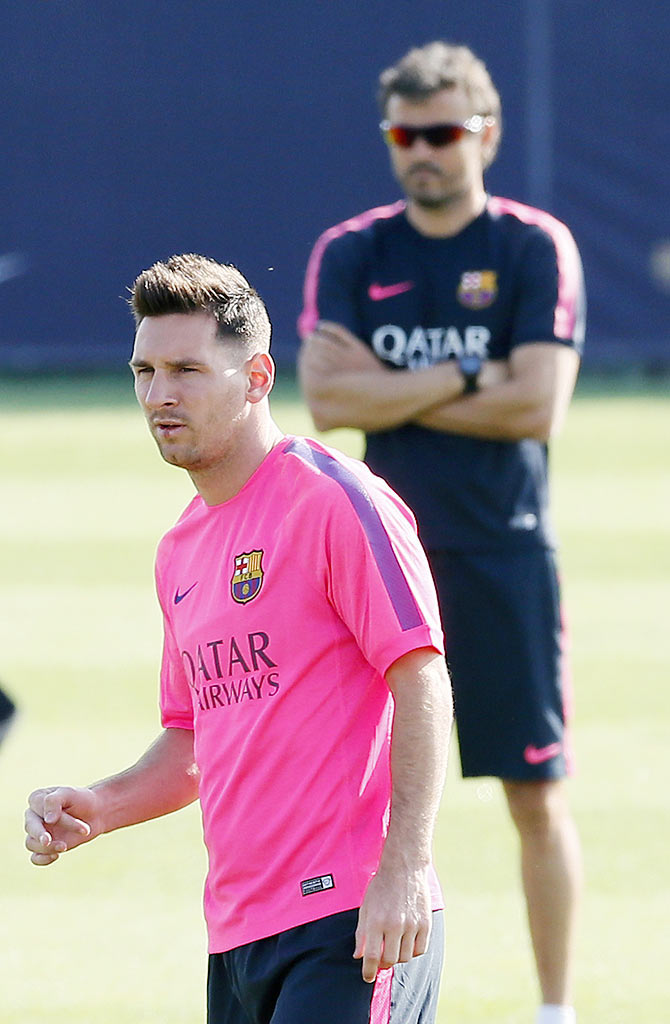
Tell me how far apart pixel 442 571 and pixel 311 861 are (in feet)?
6.74

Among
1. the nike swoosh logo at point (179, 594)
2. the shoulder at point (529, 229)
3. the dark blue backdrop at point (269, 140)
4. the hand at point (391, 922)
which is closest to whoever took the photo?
the hand at point (391, 922)

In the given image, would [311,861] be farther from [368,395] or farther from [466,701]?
[368,395]

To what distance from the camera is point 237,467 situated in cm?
345

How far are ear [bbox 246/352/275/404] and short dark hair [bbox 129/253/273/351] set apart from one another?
24 mm

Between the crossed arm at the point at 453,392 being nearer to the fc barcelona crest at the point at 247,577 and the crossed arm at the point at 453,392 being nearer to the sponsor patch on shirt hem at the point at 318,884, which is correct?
the fc barcelona crest at the point at 247,577

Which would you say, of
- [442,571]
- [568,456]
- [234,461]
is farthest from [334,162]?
[234,461]

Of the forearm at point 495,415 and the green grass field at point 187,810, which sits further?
the green grass field at point 187,810

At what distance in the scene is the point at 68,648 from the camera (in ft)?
34.2

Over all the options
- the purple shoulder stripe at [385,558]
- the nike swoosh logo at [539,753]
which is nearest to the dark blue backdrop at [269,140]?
the nike swoosh logo at [539,753]

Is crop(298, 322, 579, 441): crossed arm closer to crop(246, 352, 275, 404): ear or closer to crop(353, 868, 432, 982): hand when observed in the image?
crop(246, 352, 275, 404): ear

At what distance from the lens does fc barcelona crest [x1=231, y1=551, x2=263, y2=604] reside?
3352 mm

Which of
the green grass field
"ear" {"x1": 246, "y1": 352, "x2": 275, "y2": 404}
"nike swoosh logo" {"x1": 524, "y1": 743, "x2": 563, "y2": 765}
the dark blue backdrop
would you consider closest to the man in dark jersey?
"nike swoosh logo" {"x1": 524, "y1": 743, "x2": 563, "y2": 765}

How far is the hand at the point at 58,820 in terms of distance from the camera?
3.46m

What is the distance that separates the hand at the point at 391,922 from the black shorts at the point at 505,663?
207cm
